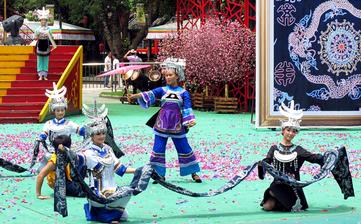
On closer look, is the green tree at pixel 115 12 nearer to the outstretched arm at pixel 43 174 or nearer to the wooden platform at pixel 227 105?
the wooden platform at pixel 227 105

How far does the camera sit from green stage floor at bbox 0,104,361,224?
8594mm

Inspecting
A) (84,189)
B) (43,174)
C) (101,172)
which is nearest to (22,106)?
(43,174)

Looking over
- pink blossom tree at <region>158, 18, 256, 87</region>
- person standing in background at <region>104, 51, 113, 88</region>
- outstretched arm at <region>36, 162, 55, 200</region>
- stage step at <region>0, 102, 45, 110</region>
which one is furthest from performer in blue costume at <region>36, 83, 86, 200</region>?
person standing in background at <region>104, 51, 113, 88</region>

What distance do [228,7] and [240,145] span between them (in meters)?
9.35

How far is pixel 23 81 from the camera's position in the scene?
72.9ft

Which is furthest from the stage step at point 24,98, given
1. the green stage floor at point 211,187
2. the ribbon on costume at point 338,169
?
the ribbon on costume at point 338,169

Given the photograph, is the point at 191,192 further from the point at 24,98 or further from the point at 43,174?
the point at 24,98

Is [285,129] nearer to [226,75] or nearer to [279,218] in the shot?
[279,218]

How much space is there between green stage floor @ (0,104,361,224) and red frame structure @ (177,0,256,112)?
5.41 m

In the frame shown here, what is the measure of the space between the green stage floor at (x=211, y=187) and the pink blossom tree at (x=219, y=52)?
487 cm

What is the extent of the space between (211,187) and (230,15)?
1386cm

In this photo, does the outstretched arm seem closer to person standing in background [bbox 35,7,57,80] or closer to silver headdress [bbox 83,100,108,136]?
silver headdress [bbox 83,100,108,136]

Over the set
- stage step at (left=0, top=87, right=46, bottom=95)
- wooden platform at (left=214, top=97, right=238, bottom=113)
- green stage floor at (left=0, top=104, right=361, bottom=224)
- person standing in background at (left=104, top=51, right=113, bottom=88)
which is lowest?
green stage floor at (left=0, top=104, right=361, bottom=224)

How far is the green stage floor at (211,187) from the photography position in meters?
8.59
